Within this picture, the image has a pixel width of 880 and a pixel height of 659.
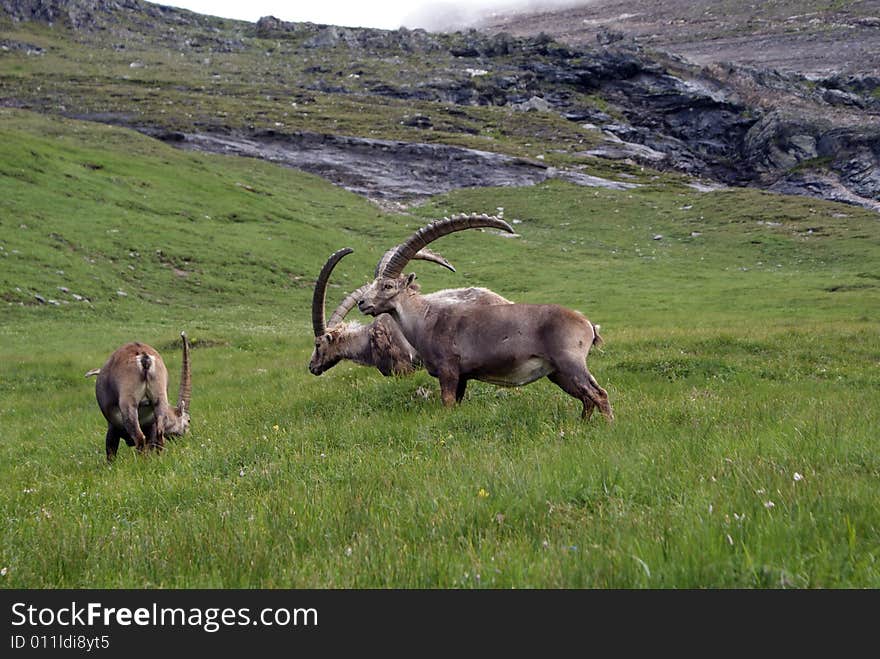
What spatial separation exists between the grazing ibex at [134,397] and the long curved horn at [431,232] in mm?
3936

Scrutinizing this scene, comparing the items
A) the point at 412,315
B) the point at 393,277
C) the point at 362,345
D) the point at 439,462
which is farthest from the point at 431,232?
the point at 362,345

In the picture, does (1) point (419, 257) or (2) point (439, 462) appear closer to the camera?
(2) point (439, 462)

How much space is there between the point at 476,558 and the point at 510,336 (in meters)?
5.89

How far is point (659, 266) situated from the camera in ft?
163

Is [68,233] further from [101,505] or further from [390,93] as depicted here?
[390,93]

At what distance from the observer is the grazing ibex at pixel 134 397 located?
29.9ft

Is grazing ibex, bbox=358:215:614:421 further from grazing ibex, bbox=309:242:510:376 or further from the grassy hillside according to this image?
grazing ibex, bbox=309:242:510:376

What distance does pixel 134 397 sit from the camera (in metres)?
9.21

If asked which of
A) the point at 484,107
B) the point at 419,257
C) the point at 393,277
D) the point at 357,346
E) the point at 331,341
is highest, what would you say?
the point at 484,107

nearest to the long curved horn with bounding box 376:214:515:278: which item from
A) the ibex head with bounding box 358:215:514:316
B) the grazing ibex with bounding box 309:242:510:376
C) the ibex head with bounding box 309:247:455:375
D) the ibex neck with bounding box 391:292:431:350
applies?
the ibex head with bounding box 358:215:514:316

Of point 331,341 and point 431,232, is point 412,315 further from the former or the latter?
point 331,341

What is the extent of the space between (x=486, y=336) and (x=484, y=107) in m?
136

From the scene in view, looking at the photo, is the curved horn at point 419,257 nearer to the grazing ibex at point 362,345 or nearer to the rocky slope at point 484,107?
the grazing ibex at point 362,345
